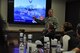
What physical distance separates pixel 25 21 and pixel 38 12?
0.51 metres

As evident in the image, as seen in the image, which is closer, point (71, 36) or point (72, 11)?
point (71, 36)

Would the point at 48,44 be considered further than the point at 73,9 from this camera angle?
No

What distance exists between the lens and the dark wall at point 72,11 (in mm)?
6815

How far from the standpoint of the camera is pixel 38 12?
6488 mm

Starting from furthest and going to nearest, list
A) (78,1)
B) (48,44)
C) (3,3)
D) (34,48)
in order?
(78,1) < (3,3) < (48,44) < (34,48)

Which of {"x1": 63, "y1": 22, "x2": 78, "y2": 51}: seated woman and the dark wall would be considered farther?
the dark wall

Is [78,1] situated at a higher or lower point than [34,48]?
higher

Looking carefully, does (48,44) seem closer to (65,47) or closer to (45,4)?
(65,47)

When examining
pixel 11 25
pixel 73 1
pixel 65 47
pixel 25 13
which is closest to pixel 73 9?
pixel 73 1

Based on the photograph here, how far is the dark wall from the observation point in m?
6.82

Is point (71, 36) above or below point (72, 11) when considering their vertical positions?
below

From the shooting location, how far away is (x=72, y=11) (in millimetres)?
7016

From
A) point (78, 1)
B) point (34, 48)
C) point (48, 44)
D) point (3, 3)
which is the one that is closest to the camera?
point (34, 48)

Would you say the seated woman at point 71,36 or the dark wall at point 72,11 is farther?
the dark wall at point 72,11
